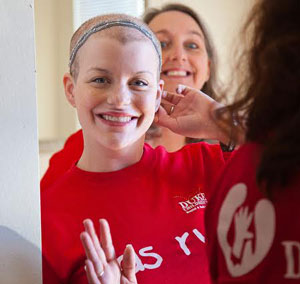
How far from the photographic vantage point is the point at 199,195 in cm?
122

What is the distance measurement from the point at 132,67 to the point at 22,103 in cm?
32

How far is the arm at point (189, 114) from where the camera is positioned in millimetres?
1324

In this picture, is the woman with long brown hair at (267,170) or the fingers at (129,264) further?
the fingers at (129,264)

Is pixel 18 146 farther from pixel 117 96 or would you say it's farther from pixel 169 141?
pixel 169 141

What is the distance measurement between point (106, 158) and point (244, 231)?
25.0 inches

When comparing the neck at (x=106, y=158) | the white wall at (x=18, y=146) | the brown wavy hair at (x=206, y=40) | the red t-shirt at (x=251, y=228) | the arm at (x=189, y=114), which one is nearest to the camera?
the red t-shirt at (x=251, y=228)

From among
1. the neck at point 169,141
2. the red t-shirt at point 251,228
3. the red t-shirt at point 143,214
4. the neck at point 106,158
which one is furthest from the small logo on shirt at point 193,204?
the neck at point 169,141

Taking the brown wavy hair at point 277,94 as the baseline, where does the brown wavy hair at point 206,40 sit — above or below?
above

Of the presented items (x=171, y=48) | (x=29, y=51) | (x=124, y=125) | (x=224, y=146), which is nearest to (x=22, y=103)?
(x=29, y=51)

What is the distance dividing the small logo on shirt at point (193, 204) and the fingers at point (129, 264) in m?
0.24

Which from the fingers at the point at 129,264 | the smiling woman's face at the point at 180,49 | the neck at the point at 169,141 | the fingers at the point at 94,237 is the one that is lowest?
the fingers at the point at 129,264

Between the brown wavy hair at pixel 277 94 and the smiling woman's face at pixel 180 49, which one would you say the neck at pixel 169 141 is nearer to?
the smiling woman's face at pixel 180 49

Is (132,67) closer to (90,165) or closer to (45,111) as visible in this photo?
(90,165)

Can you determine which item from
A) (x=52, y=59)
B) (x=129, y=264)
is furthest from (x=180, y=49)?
(x=52, y=59)
